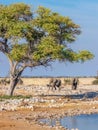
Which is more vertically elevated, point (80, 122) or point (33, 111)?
point (33, 111)

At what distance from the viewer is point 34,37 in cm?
→ 5125

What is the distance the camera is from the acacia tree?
49500 millimetres

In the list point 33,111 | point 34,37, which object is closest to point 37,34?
point 34,37

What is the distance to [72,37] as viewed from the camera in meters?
51.8

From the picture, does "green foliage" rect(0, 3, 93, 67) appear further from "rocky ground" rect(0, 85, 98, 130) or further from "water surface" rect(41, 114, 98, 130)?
"water surface" rect(41, 114, 98, 130)

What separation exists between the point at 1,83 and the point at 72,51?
117ft

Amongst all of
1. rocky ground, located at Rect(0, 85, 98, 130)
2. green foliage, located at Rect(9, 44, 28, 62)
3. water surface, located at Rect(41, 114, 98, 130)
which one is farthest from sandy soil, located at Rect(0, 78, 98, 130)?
green foliage, located at Rect(9, 44, 28, 62)

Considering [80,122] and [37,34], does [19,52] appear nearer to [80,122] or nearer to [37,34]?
[37,34]

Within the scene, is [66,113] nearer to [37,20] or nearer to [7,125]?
[7,125]

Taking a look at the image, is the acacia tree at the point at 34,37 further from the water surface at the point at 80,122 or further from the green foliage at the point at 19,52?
the water surface at the point at 80,122

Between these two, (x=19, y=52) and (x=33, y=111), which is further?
(x=19, y=52)

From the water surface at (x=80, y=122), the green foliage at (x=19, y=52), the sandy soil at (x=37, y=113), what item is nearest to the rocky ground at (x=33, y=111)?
the sandy soil at (x=37, y=113)

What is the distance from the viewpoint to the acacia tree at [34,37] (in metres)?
49.5

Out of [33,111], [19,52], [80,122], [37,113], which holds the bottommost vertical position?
[80,122]
